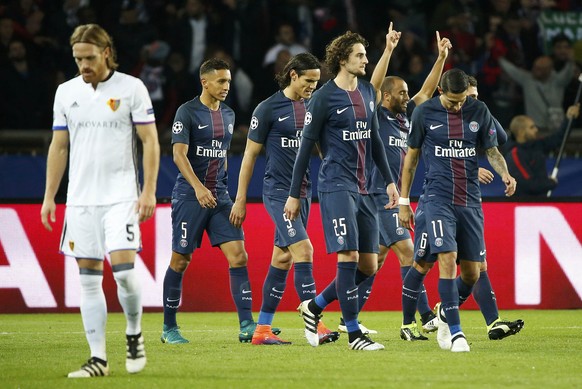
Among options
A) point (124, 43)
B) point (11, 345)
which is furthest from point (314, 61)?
point (124, 43)

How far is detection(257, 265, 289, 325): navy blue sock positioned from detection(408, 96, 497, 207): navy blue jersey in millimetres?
1492

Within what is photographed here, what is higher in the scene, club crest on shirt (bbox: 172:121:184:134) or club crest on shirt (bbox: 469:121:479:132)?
club crest on shirt (bbox: 469:121:479:132)

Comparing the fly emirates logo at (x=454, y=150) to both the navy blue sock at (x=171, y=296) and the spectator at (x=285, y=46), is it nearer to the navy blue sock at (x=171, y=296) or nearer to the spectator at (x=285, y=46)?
the navy blue sock at (x=171, y=296)

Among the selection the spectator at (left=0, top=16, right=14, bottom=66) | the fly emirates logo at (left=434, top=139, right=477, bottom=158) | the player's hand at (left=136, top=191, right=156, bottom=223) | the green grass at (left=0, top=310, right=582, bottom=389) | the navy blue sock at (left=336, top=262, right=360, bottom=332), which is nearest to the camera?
the green grass at (left=0, top=310, right=582, bottom=389)

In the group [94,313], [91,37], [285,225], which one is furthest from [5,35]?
[94,313]

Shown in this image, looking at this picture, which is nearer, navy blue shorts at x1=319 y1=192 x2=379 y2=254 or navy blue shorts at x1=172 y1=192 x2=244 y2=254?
navy blue shorts at x1=319 y1=192 x2=379 y2=254

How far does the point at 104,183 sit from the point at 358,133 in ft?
7.48

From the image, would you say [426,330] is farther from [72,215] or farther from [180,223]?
[72,215]

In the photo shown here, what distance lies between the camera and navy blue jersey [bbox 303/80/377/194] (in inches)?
353

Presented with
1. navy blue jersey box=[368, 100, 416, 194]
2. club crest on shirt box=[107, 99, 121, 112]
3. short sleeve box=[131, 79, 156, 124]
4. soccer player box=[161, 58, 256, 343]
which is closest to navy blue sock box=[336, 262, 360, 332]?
soccer player box=[161, 58, 256, 343]

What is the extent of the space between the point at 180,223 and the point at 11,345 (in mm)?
1717

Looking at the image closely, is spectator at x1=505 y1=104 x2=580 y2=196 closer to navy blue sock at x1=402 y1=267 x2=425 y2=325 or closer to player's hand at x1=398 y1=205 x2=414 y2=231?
navy blue sock at x1=402 y1=267 x2=425 y2=325

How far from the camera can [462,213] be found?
9.16m

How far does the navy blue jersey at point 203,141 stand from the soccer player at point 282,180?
41 centimetres
